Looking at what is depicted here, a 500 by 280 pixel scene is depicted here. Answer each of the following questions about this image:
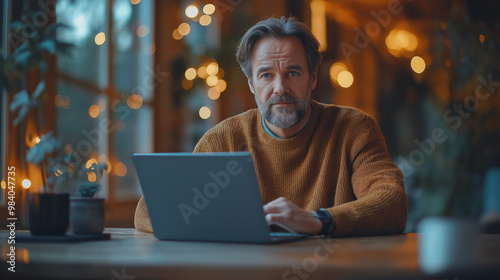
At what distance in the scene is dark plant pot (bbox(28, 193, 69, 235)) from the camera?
118 cm

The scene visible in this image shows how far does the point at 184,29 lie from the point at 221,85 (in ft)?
1.70

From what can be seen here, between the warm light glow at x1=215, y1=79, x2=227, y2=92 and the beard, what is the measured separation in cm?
252

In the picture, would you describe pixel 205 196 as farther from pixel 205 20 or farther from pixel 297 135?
pixel 205 20

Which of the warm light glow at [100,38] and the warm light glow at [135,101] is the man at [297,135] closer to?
the warm light glow at [100,38]

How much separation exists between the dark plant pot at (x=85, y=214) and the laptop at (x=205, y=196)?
0.42ft

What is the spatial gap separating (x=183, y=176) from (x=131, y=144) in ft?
8.74

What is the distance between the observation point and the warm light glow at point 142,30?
12.4 feet

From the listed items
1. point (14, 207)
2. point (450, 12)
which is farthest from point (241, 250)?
point (450, 12)

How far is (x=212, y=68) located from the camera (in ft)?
13.9

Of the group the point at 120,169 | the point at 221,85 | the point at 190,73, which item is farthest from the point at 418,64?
the point at 120,169

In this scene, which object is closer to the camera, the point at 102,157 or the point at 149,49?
the point at 102,157

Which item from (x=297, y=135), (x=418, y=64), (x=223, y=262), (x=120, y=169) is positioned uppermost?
(x=418, y=64)

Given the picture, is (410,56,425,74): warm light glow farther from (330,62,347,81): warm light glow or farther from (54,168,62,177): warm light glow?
(54,168,62,177): warm light glow

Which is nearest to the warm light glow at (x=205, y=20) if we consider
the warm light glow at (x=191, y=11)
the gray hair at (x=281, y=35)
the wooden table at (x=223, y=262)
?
the warm light glow at (x=191, y=11)
